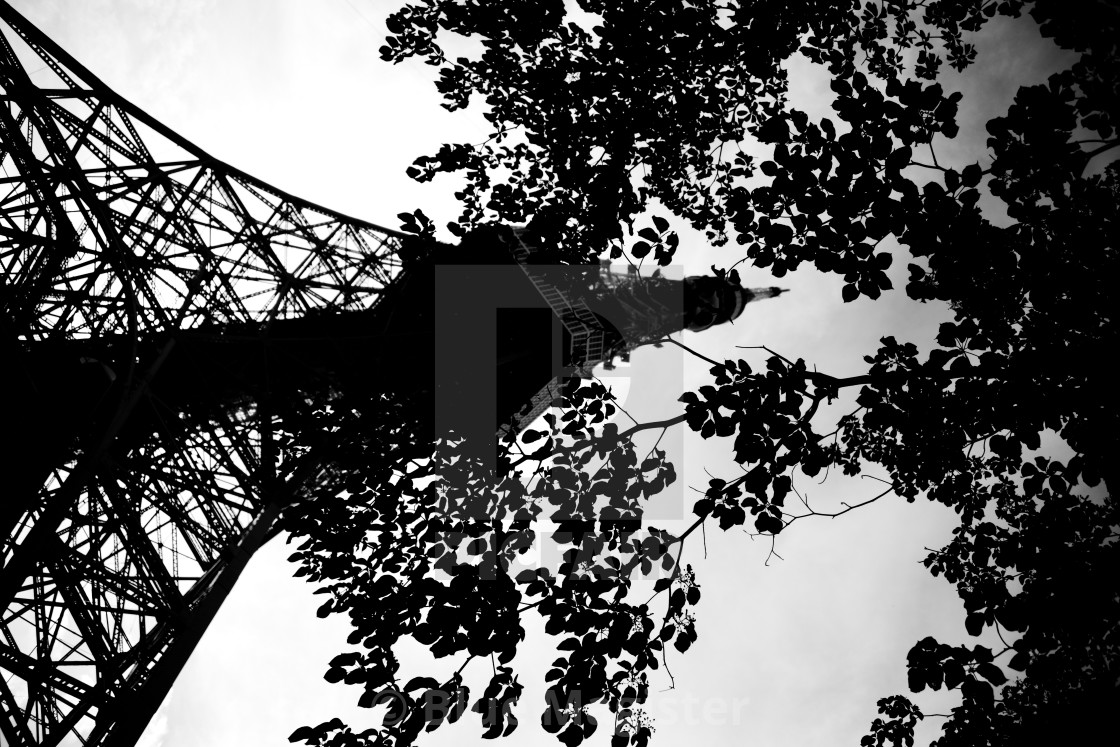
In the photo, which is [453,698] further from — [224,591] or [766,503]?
[224,591]

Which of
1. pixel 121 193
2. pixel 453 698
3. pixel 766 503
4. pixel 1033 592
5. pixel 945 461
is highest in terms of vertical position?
pixel 121 193

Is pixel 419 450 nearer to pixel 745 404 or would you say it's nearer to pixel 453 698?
pixel 453 698

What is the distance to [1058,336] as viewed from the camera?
4.59 metres

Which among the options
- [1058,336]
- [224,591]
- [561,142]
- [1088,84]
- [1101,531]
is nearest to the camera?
[1088,84]

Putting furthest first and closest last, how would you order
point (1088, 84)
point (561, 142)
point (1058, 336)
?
point (561, 142) → point (1058, 336) → point (1088, 84)

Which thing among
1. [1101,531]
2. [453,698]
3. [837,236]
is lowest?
[453,698]

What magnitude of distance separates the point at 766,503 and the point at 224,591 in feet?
25.4

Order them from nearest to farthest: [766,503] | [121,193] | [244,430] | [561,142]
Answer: [766,503]
[561,142]
[121,193]
[244,430]

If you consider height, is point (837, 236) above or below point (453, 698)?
above

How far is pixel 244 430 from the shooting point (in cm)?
1113

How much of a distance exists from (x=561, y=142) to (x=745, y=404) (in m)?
3.33

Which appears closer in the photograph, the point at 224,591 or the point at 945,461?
the point at 945,461

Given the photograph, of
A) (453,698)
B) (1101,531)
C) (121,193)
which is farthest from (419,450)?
(121,193)

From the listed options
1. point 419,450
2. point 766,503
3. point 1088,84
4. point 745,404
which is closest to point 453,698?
point 419,450
